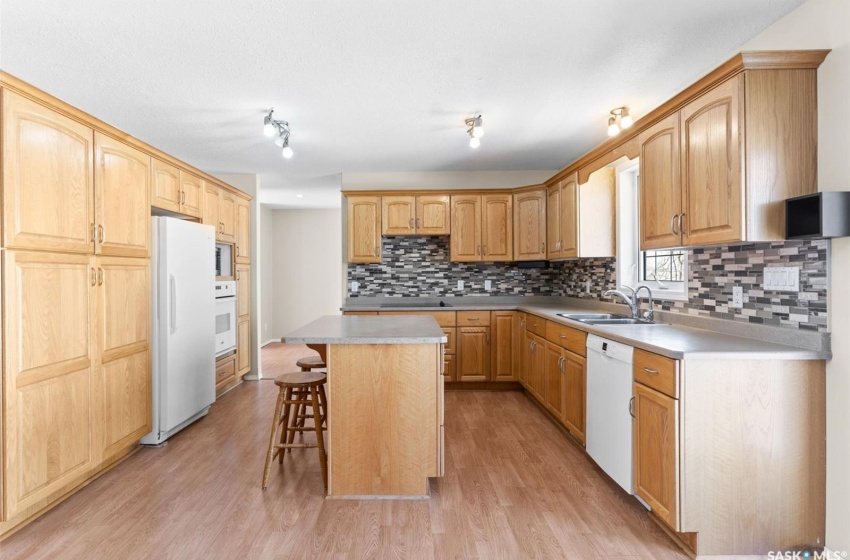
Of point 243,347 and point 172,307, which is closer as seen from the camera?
point 172,307

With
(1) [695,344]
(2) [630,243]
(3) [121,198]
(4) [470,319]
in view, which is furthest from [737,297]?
(3) [121,198]

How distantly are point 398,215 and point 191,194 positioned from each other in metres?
1.98

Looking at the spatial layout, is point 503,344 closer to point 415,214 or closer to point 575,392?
Answer: point 575,392

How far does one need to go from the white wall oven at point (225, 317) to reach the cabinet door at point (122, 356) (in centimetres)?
101

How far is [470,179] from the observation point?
192 inches

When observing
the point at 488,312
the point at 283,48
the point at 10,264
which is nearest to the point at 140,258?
the point at 10,264

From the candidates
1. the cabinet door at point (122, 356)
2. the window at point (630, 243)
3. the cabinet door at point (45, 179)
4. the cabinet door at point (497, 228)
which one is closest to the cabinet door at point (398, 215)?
the cabinet door at point (497, 228)

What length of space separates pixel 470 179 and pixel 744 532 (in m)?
3.92

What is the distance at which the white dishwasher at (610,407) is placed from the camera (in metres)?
2.16

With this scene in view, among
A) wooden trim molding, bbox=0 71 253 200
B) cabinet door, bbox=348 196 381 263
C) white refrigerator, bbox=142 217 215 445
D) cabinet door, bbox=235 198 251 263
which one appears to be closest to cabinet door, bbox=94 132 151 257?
wooden trim molding, bbox=0 71 253 200

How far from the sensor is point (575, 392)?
2.83 meters

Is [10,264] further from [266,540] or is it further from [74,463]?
[266,540]

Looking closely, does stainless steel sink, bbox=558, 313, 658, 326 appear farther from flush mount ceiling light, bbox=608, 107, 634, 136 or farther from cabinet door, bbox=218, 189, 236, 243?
cabinet door, bbox=218, 189, 236, 243

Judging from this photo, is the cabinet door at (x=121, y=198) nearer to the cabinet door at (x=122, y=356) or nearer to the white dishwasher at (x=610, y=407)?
the cabinet door at (x=122, y=356)
